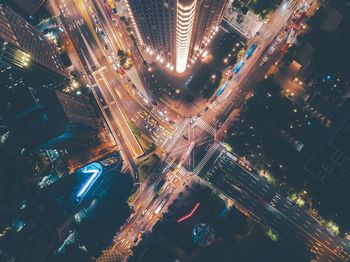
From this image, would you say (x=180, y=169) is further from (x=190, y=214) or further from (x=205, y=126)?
(x=205, y=126)

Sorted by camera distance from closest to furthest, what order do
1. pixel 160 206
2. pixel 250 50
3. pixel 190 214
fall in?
pixel 190 214
pixel 250 50
pixel 160 206

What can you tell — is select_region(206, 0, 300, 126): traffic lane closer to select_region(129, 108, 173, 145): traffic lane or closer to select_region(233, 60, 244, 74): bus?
select_region(233, 60, 244, 74): bus

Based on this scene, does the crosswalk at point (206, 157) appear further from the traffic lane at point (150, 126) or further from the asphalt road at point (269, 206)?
the traffic lane at point (150, 126)

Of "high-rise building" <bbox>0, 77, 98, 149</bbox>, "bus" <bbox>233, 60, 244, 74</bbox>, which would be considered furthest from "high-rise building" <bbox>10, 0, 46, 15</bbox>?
"bus" <bbox>233, 60, 244, 74</bbox>

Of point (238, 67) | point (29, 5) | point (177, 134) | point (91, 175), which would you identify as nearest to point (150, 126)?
point (177, 134)

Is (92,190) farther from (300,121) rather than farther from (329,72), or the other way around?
(329,72)

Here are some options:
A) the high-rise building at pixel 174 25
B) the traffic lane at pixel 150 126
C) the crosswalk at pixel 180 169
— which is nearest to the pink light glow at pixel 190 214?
the crosswalk at pixel 180 169

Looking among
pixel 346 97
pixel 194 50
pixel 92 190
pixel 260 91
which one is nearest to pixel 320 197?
pixel 346 97
